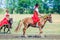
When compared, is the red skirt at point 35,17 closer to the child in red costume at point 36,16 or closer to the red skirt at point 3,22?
the child in red costume at point 36,16

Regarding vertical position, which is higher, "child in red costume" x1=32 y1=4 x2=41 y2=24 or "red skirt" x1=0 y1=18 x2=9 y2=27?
"child in red costume" x1=32 y1=4 x2=41 y2=24

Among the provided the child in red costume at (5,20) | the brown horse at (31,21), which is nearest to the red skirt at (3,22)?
the child in red costume at (5,20)

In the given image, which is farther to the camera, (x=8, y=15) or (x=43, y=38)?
(x=8, y=15)

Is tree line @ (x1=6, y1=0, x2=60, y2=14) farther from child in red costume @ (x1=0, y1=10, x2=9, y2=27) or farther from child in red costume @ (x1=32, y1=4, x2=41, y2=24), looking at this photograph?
child in red costume @ (x1=32, y1=4, x2=41, y2=24)

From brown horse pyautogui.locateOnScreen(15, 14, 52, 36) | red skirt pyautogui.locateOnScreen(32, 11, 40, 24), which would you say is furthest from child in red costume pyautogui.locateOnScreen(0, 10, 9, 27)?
red skirt pyautogui.locateOnScreen(32, 11, 40, 24)

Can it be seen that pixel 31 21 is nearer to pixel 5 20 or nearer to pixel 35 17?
pixel 35 17

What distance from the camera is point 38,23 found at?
8.02 m

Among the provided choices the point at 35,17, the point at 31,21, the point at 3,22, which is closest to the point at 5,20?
the point at 3,22

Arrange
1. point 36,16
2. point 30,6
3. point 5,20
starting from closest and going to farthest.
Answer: point 36,16
point 5,20
point 30,6

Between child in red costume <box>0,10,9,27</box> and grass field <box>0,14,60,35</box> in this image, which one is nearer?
child in red costume <box>0,10,9,27</box>

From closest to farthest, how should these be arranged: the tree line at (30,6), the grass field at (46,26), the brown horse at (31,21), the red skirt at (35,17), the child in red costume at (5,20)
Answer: the red skirt at (35,17), the brown horse at (31,21), the child in red costume at (5,20), the grass field at (46,26), the tree line at (30,6)

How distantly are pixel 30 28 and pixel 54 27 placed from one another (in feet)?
3.00

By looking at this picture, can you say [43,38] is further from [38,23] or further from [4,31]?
[4,31]

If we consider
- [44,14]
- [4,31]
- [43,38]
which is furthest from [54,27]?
[4,31]
